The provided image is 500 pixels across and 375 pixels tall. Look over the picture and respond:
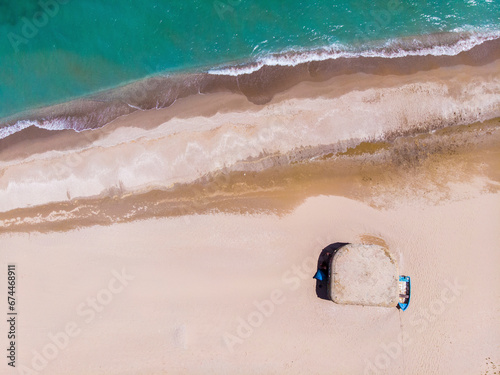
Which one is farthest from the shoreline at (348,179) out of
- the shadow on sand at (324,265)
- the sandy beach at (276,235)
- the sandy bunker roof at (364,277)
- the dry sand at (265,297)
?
the sandy bunker roof at (364,277)

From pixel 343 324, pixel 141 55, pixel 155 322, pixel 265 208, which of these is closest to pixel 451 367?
pixel 343 324

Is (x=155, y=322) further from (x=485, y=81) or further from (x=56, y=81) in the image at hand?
(x=485, y=81)

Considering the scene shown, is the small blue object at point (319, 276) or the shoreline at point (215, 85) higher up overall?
the shoreline at point (215, 85)

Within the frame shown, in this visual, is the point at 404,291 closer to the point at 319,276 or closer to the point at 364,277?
the point at 364,277

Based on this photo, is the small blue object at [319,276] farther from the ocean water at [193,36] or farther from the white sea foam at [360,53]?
the ocean water at [193,36]

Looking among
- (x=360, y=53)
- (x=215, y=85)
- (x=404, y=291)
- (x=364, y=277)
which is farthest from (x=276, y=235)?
(x=360, y=53)

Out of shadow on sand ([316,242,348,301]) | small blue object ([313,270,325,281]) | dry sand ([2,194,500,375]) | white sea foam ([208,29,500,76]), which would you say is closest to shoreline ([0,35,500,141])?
white sea foam ([208,29,500,76])
